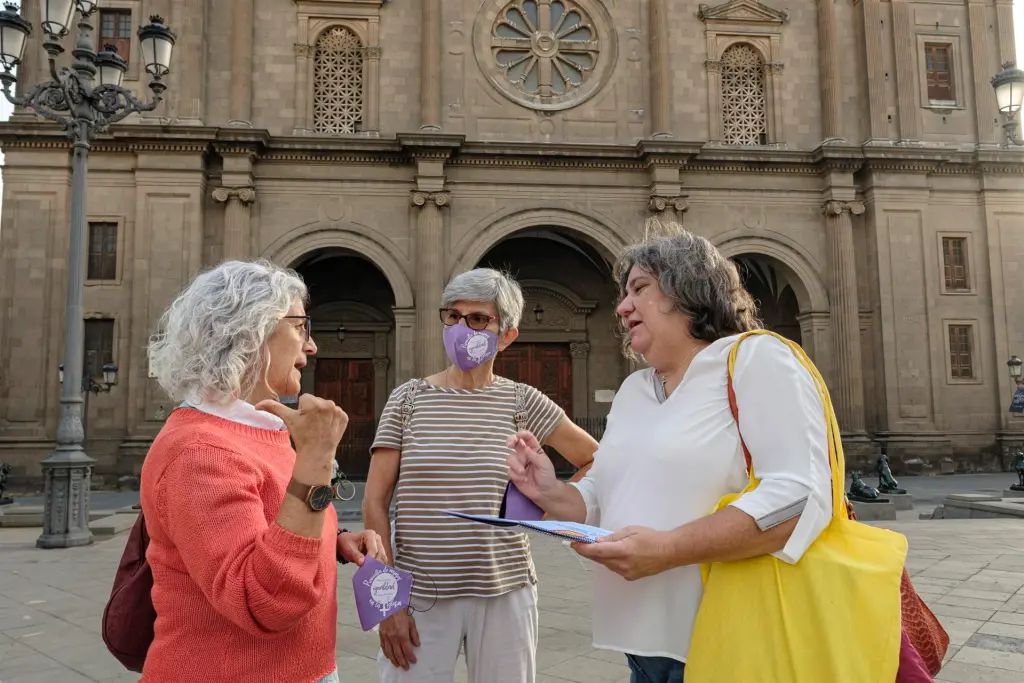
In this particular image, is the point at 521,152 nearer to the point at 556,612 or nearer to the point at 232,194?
the point at 232,194

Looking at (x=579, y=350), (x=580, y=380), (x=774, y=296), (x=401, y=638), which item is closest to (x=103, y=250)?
(x=579, y=350)

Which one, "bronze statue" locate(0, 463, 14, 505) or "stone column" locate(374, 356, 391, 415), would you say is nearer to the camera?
"bronze statue" locate(0, 463, 14, 505)

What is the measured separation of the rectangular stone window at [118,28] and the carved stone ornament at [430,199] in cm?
820

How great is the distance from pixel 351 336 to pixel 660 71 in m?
11.4

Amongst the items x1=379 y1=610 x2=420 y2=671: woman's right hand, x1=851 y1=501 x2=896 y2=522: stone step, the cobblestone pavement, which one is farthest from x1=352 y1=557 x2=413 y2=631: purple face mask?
x1=851 y1=501 x2=896 y2=522: stone step

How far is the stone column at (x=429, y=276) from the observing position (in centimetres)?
1747

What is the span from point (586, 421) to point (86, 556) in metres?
14.4

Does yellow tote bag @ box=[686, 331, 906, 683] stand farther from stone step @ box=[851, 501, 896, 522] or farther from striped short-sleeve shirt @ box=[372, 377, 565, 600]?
stone step @ box=[851, 501, 896, 522]

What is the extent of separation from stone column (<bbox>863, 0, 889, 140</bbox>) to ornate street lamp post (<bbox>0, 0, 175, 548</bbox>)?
17.5 metres

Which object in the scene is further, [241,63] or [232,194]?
[241,63]

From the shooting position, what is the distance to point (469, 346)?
2.87 meters

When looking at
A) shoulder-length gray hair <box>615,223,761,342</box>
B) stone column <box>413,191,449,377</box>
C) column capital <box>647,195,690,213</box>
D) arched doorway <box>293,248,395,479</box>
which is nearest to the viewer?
shoulder-length gray hair <box>615,223,761,342</box>

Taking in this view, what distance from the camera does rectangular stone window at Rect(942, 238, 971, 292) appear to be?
19.9 meters

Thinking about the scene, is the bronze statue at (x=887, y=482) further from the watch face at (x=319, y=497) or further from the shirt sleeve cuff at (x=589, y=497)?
the watch face at (x=319, y=497)
